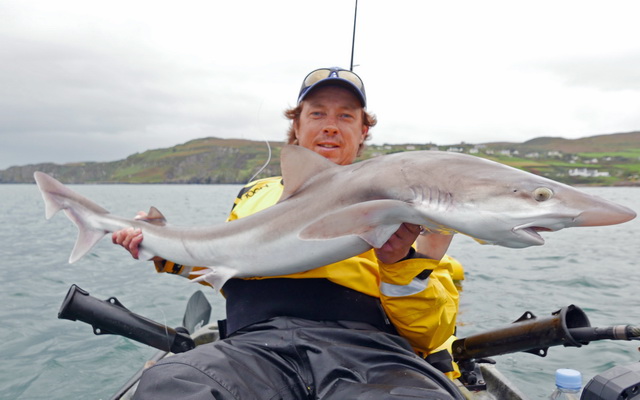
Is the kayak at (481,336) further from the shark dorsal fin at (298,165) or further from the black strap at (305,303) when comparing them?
the shark dorsal fin at (298,165)

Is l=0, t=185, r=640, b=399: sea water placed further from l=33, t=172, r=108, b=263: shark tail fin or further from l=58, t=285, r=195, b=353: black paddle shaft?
l=33, t=172, r=108, b=263: shark tail fin

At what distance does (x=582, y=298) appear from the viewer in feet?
35.9

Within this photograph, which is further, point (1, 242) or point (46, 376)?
point (1, 242)

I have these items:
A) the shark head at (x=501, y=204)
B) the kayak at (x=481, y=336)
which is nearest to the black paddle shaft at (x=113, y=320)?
the kayak at (x=481, y=336)

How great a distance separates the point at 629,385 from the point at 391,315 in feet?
5.13

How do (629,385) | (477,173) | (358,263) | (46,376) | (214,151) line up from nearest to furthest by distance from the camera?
(477,173)
(629,385)
(358,263)
(46,376)
(214,151)

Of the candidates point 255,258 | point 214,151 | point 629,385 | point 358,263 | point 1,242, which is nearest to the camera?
point 629,385

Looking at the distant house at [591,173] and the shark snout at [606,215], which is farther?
the distant house at [591,173]

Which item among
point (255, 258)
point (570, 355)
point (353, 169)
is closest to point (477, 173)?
point (353, 169)

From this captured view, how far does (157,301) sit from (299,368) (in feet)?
28.2

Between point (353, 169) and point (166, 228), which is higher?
point (353, 169)

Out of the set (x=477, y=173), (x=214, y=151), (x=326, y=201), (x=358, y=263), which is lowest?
(x=358, y=263)

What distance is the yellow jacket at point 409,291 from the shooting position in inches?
126

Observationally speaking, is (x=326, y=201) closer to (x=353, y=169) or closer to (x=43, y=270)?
(x=353, y=169)
